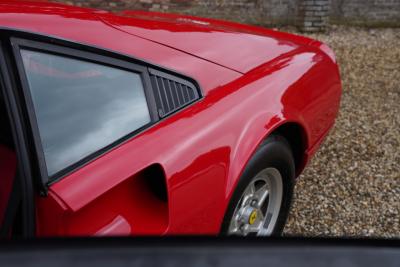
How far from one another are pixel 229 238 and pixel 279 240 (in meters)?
0.09

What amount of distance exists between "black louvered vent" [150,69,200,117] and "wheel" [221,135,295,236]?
0.38m

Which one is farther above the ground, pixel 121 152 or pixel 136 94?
pixel 136 94

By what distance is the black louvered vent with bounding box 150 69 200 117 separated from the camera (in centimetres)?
170

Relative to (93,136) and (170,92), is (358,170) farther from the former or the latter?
(93,136)

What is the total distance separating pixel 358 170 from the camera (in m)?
3.37

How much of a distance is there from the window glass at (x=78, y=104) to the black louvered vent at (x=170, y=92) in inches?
2.5

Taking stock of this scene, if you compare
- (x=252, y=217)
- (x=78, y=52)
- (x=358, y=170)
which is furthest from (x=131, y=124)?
(x=358, y=170)

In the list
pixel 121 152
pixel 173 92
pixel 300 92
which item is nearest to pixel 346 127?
pixel 300 92

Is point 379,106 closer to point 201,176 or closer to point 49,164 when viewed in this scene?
point 201,176

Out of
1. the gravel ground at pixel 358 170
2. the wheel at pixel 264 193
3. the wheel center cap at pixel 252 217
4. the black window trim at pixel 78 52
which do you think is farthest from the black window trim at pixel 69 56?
the gravel ground at pixel 358 170

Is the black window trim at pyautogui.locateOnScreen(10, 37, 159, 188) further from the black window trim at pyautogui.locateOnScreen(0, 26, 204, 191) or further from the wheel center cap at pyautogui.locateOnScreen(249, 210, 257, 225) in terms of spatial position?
the wheel center cap at pyautogui.locateOnScreen(249, 210, 257, 225)

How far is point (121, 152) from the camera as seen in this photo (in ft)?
4.90

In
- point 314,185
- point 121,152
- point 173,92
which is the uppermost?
point 173,92

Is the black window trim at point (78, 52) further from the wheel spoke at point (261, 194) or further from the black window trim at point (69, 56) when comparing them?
the wheel spoke at point (261, 194)
